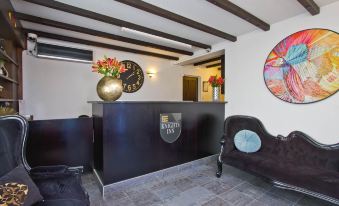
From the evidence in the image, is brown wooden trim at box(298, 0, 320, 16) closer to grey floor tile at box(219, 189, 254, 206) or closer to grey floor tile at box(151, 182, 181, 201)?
grey floor tile at box(219, 189, 254, 206)

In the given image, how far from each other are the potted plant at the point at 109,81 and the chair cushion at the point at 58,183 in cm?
97

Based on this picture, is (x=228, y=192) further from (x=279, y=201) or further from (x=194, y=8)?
(x=194, y=8)

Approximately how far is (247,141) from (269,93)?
908mm

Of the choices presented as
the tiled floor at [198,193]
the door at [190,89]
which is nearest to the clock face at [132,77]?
the door at [190,89]

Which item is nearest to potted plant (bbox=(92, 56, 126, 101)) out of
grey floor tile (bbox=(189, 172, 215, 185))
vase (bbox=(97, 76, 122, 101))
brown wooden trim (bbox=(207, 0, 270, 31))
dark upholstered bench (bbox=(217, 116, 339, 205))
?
vase (bbox=(97, 76, 122, 101))

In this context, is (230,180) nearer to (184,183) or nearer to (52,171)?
(184,183)

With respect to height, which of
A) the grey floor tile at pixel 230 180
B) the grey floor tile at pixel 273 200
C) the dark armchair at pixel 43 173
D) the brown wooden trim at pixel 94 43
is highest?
the brown wooden trim at pixel 94 43

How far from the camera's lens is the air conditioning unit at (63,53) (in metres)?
3.54

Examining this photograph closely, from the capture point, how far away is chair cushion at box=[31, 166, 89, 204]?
1.40 m

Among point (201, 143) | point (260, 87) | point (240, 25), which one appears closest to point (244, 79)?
point (260, 87)

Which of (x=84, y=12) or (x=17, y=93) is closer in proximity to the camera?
(x=84, y=12)

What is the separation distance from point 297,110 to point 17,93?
4979mm

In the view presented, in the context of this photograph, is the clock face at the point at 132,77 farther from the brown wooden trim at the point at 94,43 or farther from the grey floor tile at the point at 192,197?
the grey floor tile at the point at 192,197

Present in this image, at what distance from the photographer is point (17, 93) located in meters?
3.37
